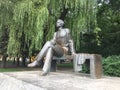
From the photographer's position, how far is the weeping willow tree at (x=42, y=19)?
452 inches

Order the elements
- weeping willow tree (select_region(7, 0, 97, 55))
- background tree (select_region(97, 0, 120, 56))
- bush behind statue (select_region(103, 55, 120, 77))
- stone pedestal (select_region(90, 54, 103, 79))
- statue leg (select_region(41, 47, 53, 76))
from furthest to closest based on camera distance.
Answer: background tree (select_region(97, 0, 120, 56)), weeping willow tree (select_region(7, 0, 97, 55)), bush behind statue (select_region(103, 55, 120, 77)), statue leg (select_region(41, 47, 53, 76)), stone pedestal (select_region(90, 54, 103, 79))

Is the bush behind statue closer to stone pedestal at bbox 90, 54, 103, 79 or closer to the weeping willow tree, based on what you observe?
stone pedestal at bbox 90, 54, 103, 79

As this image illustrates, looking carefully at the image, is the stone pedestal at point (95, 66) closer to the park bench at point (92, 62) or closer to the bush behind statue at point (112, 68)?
the park bench at point (92, 62)

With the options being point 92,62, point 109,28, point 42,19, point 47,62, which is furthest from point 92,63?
point 109,28

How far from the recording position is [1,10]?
473 inches

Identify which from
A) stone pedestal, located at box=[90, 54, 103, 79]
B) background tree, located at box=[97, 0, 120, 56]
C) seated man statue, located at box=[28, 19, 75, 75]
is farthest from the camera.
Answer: background tree, located at box=[97, 0, 120, 56]

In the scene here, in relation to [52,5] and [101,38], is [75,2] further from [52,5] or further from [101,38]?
[101,38]

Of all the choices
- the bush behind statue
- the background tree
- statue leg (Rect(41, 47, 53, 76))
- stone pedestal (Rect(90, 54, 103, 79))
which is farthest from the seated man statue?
the background tree

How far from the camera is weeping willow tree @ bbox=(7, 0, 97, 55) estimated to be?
11492 mm

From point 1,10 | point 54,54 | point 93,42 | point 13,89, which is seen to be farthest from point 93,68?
point 93,42

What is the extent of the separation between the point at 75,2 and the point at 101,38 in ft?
18.2

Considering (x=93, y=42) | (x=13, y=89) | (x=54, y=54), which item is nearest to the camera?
(x=13, y=89)

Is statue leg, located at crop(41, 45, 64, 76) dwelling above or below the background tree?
below

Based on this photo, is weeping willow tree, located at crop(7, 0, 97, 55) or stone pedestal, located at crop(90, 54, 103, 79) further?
weeping willow tree, located at crop(7, 0, 97, 55)
